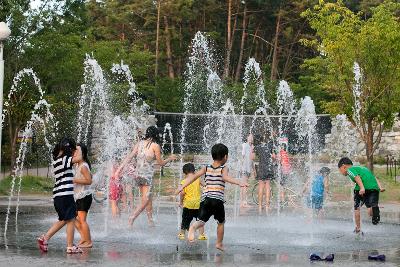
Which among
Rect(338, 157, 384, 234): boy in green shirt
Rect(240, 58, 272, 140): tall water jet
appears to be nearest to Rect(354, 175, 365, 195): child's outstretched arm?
Rect(338, 157, 384, 234): boy in green shirt

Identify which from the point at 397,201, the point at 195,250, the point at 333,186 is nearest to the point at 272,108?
the point at 333,186

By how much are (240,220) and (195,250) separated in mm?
4662

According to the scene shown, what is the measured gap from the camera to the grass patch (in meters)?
20.9

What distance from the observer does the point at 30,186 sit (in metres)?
21.9

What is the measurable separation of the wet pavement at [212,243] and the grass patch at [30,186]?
5.92m

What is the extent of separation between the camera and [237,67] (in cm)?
5031

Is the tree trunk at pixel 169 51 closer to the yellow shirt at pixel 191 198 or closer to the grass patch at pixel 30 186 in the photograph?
the grass patch at pixel 30 186

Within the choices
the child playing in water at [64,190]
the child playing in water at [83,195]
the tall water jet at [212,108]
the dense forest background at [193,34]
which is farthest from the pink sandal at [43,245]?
the tall water jet at [212,108]

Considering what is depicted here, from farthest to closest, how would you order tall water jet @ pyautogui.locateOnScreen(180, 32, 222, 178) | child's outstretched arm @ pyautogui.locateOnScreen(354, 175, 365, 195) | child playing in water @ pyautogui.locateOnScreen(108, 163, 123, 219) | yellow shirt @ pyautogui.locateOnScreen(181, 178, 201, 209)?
1. tall water jet @ pyautogui.locateOnScreen(180, 32, 222, 178)
2. child playing in water @ pyautogui.locateOnScreen(108, 163, 123, 219)
3. child's outstretched arm @ pyautogui.locateOnScreen(354, 175, 365, 195)
4. yellow shirt @ pyautogui.locateOnScreen(181, 178, 201, 209)

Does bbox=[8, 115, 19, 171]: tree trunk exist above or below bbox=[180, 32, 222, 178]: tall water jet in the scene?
below

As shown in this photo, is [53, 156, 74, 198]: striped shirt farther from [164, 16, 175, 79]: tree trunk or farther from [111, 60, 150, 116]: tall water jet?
[164, 16, 175, 79]: tree trunk

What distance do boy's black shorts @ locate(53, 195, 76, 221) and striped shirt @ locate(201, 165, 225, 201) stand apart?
5.52ft

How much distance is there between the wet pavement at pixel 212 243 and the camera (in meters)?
8.73

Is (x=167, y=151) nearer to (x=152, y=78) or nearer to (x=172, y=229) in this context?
(x=152, y=78)
